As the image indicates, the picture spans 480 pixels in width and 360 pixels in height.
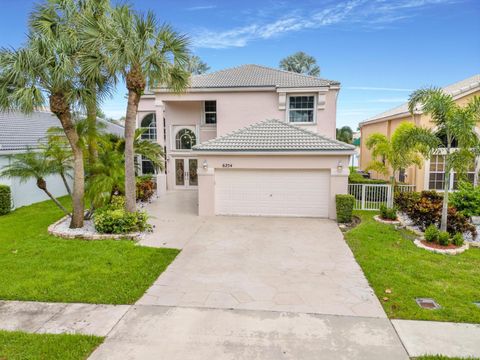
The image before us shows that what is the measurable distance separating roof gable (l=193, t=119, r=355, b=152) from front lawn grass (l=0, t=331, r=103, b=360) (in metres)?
9.55

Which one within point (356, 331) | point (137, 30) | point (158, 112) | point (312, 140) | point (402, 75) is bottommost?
point (356, 331)

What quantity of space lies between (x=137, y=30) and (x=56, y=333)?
8.63 metres

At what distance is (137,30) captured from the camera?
9844 mm

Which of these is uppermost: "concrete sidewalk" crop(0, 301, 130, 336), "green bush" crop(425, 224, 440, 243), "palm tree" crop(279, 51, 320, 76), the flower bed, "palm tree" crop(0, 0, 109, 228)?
"palm tree" crop(279, 51, 320, 76)

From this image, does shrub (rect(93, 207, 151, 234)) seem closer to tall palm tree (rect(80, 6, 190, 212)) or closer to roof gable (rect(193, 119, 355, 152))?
tall palm tree (rect(80, 6, 190, 212))

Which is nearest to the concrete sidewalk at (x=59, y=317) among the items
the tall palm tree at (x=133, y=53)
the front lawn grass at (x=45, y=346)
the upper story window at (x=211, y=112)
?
the front lawn grass at (x=45, y=346)

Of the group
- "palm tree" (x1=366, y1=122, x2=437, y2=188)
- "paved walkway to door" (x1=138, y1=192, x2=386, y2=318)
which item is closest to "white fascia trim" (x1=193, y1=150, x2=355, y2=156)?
"palm tree" (x1=366, y1=122, x2=437, y2=188)

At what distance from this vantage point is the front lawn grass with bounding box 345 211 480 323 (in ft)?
19.3

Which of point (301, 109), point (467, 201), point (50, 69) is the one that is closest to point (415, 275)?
point (467, 201)

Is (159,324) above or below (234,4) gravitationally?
below

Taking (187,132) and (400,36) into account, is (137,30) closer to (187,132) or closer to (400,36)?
(187,132)

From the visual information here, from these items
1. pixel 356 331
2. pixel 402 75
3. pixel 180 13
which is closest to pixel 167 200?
pixel 180 13

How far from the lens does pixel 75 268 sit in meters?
7.89

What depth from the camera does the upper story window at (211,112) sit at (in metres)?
20.3
